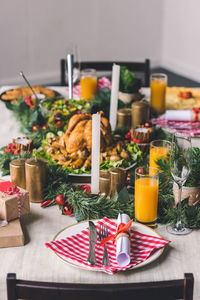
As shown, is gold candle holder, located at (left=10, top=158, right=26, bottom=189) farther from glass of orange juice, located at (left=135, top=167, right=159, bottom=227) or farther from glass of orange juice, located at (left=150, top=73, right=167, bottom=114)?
glass of orange juice, located at (left=150, top=73, right=167, bottom=114)

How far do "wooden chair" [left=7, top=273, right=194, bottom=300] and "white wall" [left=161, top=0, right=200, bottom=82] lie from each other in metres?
4.79

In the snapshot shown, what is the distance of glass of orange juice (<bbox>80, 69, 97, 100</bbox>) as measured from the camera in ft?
7.41

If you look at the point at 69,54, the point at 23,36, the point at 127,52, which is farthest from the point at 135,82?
the point at 127,52

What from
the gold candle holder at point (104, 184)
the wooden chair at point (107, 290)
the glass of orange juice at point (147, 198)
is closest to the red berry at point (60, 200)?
the gold candle holder at point (104, 184)

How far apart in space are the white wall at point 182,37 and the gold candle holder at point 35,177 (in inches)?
169

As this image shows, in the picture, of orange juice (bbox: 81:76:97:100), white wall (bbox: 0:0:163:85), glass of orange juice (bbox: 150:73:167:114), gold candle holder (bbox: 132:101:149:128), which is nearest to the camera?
gold candle holder (bbox: 132:101:149:128)

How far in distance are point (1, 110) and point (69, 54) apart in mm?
440

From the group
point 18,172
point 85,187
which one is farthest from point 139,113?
point 18,172

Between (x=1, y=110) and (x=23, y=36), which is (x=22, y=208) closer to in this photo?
(x=1, y=110)

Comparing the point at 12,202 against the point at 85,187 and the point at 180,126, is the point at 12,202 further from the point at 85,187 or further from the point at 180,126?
the point at 180,126

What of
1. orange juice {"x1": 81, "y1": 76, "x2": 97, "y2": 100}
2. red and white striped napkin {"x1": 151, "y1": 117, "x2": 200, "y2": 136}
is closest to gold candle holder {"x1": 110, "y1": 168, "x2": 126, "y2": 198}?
red and white striped napkin {"x1": 151, "y1": 117, "x2": 200, "y2": 136}

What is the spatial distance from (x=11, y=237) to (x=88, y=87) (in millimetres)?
1273

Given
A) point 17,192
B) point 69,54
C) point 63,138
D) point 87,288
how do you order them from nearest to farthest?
point 87,288 → point 17,192 → point 63,138 → point 69,54

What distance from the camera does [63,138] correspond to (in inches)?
63.6
